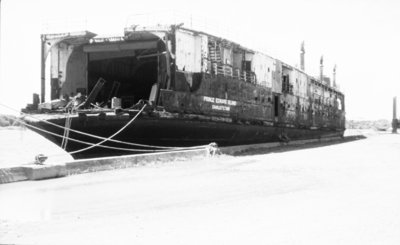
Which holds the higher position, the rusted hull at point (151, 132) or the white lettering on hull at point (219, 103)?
the white lettering on hull at point (219, 103)

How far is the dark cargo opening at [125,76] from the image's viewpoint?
18.3m

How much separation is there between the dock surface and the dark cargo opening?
932 cm

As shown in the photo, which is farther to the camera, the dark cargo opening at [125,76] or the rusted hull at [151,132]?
the dark cargo opening at [125,76]

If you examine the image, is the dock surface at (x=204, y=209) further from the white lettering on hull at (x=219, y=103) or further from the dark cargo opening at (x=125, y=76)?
the dark cargo opening at (x=125, y=76)

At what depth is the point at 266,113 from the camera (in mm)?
22484

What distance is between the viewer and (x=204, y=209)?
232 inches

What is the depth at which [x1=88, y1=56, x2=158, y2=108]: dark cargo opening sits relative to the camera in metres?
18.3

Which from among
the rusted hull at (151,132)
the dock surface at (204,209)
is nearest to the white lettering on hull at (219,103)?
the rusted hull at (151,132)

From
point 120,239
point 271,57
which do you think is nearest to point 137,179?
point 120,239

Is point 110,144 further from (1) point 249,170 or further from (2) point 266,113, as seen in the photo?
(2) point 266,113

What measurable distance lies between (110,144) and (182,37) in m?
5.21

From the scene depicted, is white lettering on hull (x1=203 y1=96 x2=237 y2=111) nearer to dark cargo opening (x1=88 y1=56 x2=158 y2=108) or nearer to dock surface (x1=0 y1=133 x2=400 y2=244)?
dark cargo opening (x1=88 y1=56 x2=158 y2=108)

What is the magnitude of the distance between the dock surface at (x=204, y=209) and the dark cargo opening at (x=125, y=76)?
367 inches

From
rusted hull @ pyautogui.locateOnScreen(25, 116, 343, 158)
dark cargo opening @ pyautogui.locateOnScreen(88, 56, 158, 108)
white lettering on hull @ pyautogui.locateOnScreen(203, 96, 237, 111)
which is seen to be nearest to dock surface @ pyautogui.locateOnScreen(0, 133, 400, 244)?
rusted hull @ pyautogui.locateOnScreen(25, 116, 343, 158)
